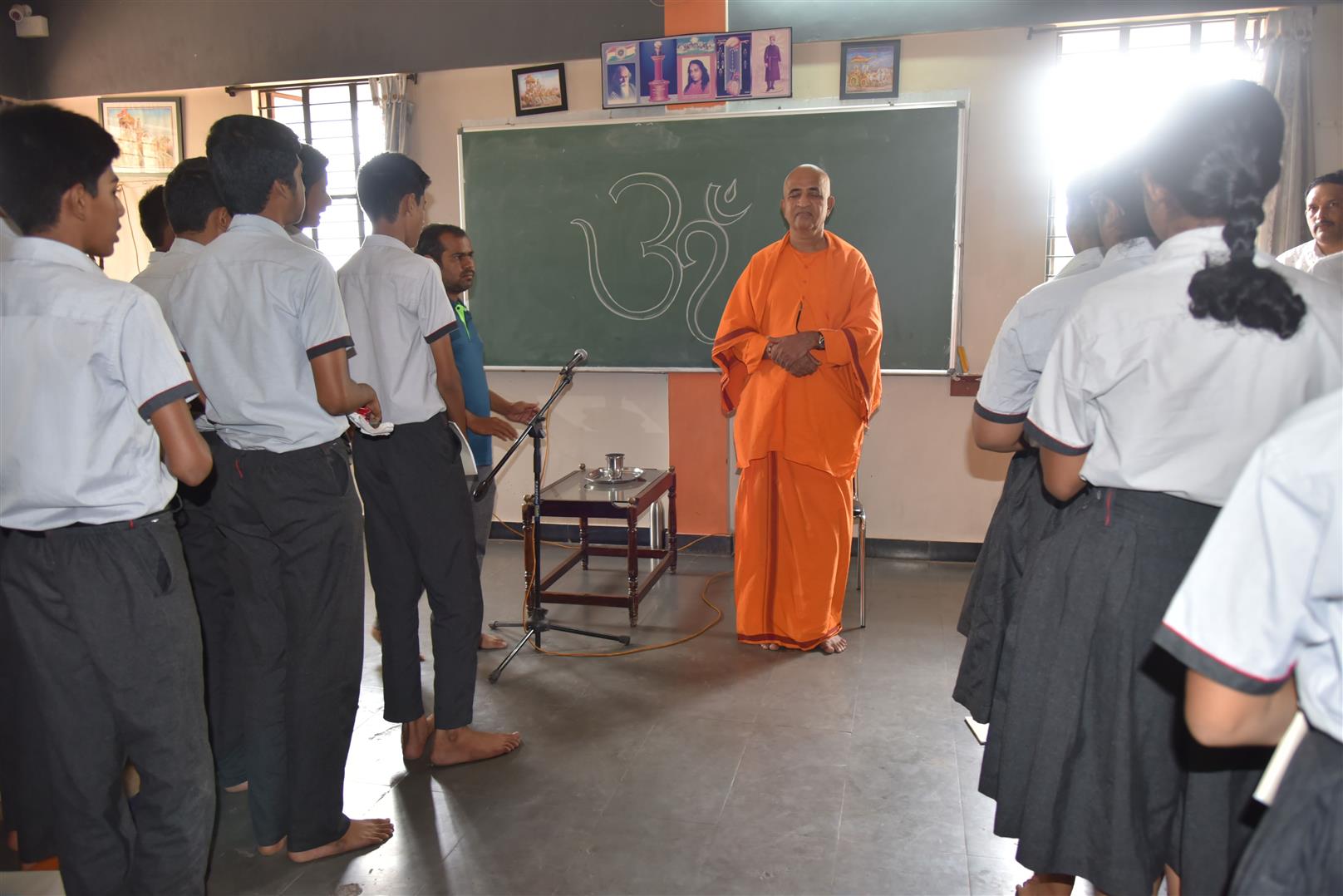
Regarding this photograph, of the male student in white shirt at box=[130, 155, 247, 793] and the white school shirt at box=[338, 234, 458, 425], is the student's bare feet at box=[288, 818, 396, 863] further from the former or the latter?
the white school shirt at box=[338, 234, 458, 425]

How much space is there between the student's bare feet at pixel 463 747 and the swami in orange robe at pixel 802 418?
116 centimetres

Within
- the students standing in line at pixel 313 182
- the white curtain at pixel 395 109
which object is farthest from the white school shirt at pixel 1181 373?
the white curtain at pixel 395 109

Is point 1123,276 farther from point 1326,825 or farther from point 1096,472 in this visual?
point 1326,825

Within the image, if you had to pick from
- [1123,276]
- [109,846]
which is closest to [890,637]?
[1123,276]

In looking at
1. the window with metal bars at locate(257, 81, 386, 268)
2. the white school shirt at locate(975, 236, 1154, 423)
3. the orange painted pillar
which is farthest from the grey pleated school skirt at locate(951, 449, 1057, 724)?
the window with metal bars at locate(257, 81, 386, 268)

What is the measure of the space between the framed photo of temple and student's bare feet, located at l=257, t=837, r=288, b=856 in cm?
356

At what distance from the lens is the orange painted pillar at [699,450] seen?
4.69m

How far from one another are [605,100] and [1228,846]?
4026mm

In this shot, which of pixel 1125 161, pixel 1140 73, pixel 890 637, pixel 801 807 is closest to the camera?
pixel 1125 161

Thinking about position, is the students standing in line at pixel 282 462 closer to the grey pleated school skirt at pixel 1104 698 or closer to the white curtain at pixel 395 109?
the grey pleated school skirt at pixel 1104 698

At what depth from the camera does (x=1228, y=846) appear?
1486 mm

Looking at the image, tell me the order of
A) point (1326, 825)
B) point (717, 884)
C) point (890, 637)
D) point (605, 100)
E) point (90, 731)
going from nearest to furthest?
point (1326, 825) → point (90, 731) → point (717, 884) → point (890, 637) → point (605, 100)

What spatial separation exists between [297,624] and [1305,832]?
1.85 m

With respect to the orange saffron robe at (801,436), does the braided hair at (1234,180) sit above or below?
above
